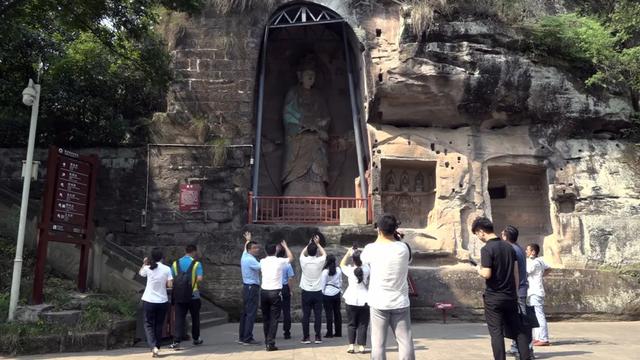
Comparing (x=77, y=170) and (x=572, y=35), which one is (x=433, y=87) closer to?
(x=572, y=35)

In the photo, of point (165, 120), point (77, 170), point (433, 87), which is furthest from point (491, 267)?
point (165, 120)

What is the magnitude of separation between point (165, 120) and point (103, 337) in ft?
20.4

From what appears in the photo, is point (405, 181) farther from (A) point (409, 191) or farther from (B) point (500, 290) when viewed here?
(B) point (500, 290)

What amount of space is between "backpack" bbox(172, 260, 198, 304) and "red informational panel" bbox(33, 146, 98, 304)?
2001 millimetres

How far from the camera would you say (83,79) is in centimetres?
1286

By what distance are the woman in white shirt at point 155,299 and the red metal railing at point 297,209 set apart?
5.12 meters

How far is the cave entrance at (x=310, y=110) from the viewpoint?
13.4 meters

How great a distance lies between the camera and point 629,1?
13297mm

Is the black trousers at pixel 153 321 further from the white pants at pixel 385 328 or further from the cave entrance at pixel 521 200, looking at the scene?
the cave entrance at pixel 521 200

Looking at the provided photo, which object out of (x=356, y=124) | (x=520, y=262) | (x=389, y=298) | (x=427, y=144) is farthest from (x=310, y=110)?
(x=389, y=298)

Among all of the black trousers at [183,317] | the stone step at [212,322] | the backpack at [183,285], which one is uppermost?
the backpack at [183,285]

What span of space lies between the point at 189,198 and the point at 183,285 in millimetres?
4574

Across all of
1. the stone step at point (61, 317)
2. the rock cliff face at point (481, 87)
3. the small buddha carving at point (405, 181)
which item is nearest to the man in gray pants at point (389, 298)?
the stone step at point (61, 317)

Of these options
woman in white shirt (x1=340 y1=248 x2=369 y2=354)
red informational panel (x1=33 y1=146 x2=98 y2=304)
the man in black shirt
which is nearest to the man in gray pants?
the man in black shirt
